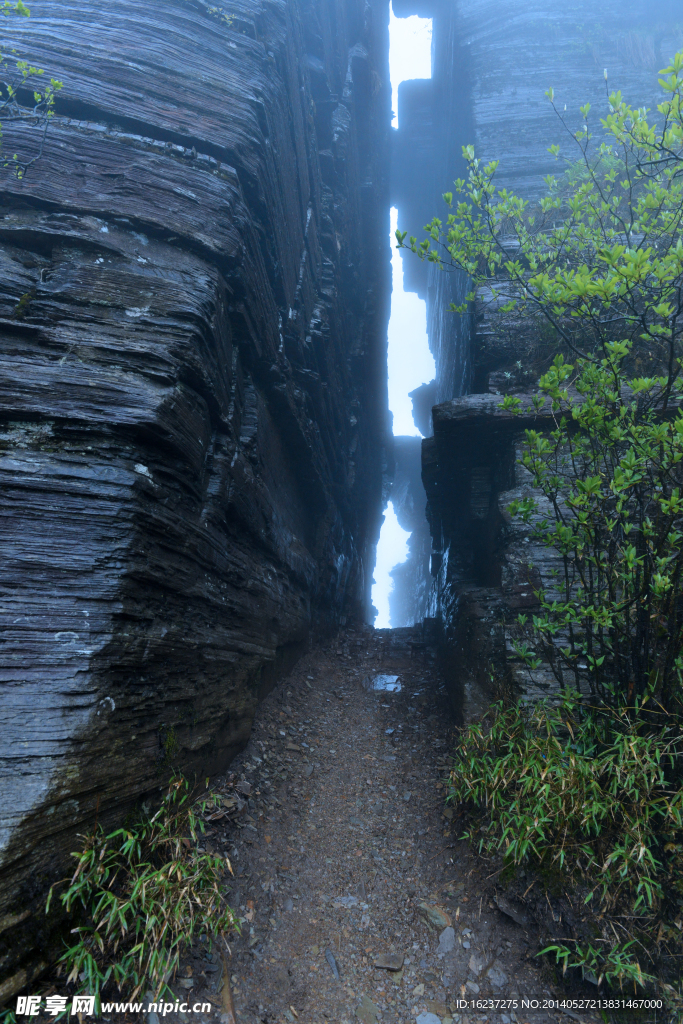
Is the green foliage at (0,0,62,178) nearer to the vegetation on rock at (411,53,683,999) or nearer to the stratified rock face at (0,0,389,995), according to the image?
the stratified rock face at (0,0,389,995)

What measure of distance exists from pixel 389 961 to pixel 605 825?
1899 millimetres

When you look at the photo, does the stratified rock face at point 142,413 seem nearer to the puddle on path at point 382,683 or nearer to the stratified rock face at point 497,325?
the puddle on path at point 382,683

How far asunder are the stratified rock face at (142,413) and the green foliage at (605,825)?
105 inches

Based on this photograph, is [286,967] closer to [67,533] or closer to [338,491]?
[67,533]

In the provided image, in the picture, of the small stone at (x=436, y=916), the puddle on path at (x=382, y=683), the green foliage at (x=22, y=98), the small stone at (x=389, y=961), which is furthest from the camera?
the puddle on path at (x=382, y=683)

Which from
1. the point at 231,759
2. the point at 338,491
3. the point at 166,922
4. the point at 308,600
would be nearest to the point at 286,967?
the point at 166,922

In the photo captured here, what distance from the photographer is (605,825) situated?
3.70m

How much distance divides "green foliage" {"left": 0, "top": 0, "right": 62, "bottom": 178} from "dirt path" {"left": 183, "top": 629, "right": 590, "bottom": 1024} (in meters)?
6.11

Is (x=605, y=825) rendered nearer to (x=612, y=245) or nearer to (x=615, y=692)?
(x=615, y=692)

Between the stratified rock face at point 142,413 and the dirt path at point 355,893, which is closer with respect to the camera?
the stratified rock face at point 142,413

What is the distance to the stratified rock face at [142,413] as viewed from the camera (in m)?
3.10

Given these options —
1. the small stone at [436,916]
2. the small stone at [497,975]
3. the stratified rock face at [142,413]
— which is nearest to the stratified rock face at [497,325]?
the small stone at [436,916]

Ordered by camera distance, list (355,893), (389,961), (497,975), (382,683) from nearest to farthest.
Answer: (497,975)
(389,961)
(355,893)
(382,683)

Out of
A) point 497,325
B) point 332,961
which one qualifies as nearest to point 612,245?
point 497,325
